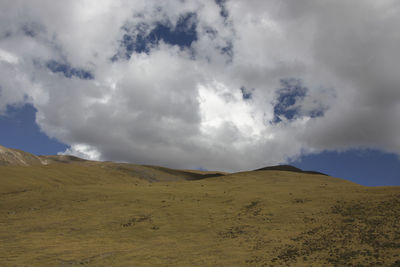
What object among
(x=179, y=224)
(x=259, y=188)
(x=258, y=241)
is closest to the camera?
(x=258, y=241)

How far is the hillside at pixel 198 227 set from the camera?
16141 millimetres

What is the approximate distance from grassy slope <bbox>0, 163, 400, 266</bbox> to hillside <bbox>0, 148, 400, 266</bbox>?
57mm

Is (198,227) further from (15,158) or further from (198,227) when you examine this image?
(15,158)

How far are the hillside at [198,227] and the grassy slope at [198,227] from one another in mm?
57

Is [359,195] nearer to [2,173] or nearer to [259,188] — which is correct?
[259,188]

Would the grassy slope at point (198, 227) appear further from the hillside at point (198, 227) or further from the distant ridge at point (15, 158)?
the distant ridge at point (15, 158)

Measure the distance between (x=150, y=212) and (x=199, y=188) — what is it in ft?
36.5

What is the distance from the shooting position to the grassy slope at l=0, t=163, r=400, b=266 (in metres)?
16.2

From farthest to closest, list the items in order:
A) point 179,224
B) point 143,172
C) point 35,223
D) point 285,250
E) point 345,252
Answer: point 143,172
point 35,223
point 179,224
point 285,250
point 345,252

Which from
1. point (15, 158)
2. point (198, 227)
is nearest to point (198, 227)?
point (198, 227)

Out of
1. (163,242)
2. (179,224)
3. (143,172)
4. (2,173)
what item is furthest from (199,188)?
(143,172)

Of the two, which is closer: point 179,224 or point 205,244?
point 205,244

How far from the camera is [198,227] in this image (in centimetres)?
2231

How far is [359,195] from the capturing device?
25688 millimetres
